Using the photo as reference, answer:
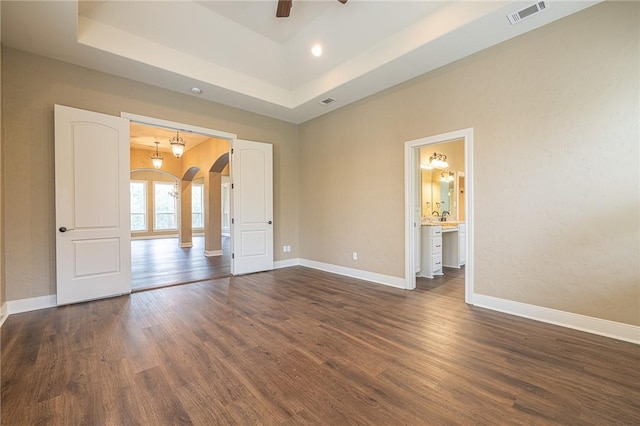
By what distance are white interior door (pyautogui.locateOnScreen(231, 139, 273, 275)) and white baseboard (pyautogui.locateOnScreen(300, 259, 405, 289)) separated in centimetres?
89

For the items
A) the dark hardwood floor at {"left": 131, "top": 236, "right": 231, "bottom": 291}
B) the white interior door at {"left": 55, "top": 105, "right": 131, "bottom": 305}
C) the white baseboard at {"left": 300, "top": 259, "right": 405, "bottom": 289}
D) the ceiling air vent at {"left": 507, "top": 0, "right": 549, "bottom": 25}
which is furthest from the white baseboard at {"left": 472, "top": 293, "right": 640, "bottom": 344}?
the white interior door at {"left": 55, "top": 105, "right": 131, "bottom": 305}

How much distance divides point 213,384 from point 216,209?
21.1 ft

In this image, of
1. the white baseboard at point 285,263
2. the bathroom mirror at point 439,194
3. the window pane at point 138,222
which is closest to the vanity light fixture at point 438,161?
the bathroom mirror at point 439,194

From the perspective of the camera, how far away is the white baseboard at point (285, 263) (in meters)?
5.64

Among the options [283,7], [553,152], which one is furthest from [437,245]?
[283,7]

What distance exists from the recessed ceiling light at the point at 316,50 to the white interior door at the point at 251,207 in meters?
1.88

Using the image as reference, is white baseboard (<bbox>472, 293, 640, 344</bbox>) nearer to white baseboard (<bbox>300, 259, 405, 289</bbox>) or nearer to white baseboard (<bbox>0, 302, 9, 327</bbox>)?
white baseboard (<bbox>300, 259, 405, 289</bbox>)

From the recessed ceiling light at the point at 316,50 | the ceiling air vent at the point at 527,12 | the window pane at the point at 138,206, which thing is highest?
the recessed ceiling light at the point at 316,50

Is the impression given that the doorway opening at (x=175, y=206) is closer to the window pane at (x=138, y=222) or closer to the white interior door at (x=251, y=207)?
the window pane at (x=138, y=222)

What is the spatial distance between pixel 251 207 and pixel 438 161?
425 cm

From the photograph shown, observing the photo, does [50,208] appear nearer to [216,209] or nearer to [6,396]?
[6,396]

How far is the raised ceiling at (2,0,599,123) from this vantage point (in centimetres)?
285

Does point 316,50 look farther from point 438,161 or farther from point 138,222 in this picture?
point 138,222

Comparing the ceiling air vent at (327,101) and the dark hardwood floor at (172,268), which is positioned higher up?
the ceiling air vent at (327,101)
